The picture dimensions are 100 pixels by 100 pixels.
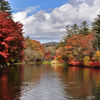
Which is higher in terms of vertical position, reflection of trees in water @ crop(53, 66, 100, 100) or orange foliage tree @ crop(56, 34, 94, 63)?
orange foliage tree @ crop(56, 34, 94, 63)

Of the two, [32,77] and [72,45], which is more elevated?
[72,45]

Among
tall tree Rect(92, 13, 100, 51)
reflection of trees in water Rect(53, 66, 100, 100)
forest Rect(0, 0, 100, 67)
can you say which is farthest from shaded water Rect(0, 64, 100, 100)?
tall tree Rect(92, 13, 100, 51)

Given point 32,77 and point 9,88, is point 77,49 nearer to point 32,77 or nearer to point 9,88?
point 32,77

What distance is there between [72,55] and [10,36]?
41.4 m

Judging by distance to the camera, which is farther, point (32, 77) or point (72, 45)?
point (72, 45)

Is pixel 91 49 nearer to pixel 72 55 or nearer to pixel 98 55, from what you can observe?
pixel 98 55

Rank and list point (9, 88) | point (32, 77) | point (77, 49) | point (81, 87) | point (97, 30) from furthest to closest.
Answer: point (77, 49), point (97, 30), point (32, 77), point (81, 87), point (9, 88)

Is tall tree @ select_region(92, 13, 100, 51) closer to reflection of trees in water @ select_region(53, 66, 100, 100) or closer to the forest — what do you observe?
the forest

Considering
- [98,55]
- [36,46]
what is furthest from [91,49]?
[36,46]

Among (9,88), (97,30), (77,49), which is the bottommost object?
(9,88)

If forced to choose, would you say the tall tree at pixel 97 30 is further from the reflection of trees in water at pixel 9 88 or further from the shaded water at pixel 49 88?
the reflection of trees in water at pixel 9 88

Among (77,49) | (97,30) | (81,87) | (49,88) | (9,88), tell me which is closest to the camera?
(9,88)

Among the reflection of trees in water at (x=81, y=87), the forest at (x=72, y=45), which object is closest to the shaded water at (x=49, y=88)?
the reflection of trees in water at (x=81, y=87)

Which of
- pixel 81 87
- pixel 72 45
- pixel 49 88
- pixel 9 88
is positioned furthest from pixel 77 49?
pixel 9 88
